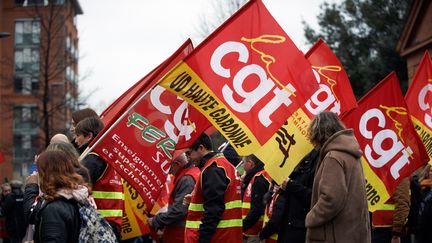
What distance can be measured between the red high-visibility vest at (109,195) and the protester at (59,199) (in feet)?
7.05

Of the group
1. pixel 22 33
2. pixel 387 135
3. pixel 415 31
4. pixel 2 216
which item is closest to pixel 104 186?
pixel 387 135

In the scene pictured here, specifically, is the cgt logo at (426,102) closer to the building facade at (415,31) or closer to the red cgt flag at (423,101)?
the red cgt flag at (423,101)

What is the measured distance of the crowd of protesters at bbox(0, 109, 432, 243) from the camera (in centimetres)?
493

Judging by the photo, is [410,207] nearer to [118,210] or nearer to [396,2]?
[118,210]

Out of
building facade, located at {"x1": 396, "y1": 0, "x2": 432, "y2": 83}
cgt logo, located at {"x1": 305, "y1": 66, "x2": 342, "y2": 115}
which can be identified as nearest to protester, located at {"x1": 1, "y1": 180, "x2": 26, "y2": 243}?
cgt logo, located at {"x1": 305, "y1": 66, "x2": 342, "y2": 115}

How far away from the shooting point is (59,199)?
4.84m

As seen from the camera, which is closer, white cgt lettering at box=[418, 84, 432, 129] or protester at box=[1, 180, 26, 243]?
white cgt lettering at box=[418, 84, 432, 129]

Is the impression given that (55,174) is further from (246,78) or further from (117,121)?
(246,78)

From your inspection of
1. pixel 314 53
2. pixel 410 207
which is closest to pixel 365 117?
pixel 314 53

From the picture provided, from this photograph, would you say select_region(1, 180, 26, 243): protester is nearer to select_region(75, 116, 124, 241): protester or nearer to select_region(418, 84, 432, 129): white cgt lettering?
select_region(418, 84, 432, 129): white cgt lettering

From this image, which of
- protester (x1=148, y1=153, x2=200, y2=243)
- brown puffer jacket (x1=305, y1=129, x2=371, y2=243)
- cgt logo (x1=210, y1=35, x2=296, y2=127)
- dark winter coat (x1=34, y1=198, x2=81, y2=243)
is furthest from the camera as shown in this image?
protester (x1=148, y1=153, x2=200, y2=243)

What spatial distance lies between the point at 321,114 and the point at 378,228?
132 inches

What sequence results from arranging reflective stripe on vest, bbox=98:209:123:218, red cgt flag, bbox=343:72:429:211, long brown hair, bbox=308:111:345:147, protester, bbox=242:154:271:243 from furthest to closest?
protester, bbox=242:154:271:243 → red cgt flag, bbox=343:72:429:211 → reflective stripe on vest, bbox=98:209:123:218 → long brown hair, bbox=308:111:345:147

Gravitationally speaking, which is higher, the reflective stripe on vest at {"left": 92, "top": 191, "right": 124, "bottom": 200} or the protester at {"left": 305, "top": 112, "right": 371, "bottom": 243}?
the reflective stripe on vest at {"left": 92, "top": 191, "right": 124, "bottom": 200}
